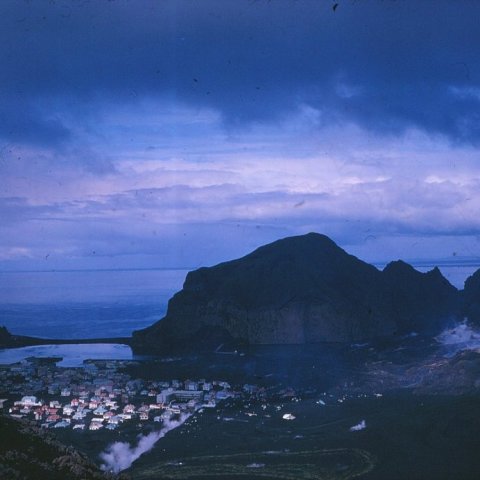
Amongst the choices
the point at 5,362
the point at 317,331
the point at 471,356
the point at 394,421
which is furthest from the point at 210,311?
the point at 394,421

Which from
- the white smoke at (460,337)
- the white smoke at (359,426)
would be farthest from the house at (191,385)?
the white smoke at (460,337)

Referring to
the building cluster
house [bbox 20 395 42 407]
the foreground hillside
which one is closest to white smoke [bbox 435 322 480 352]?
the building cluster

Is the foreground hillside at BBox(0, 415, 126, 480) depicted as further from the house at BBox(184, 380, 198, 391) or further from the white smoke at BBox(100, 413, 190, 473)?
the house at BBox(184, 380, 198, 391)

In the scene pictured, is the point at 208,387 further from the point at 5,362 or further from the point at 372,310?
the point at 372,310

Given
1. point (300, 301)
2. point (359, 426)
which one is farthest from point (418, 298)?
point (359, 426)

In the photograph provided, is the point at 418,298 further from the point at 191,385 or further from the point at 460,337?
the point at 191,385
